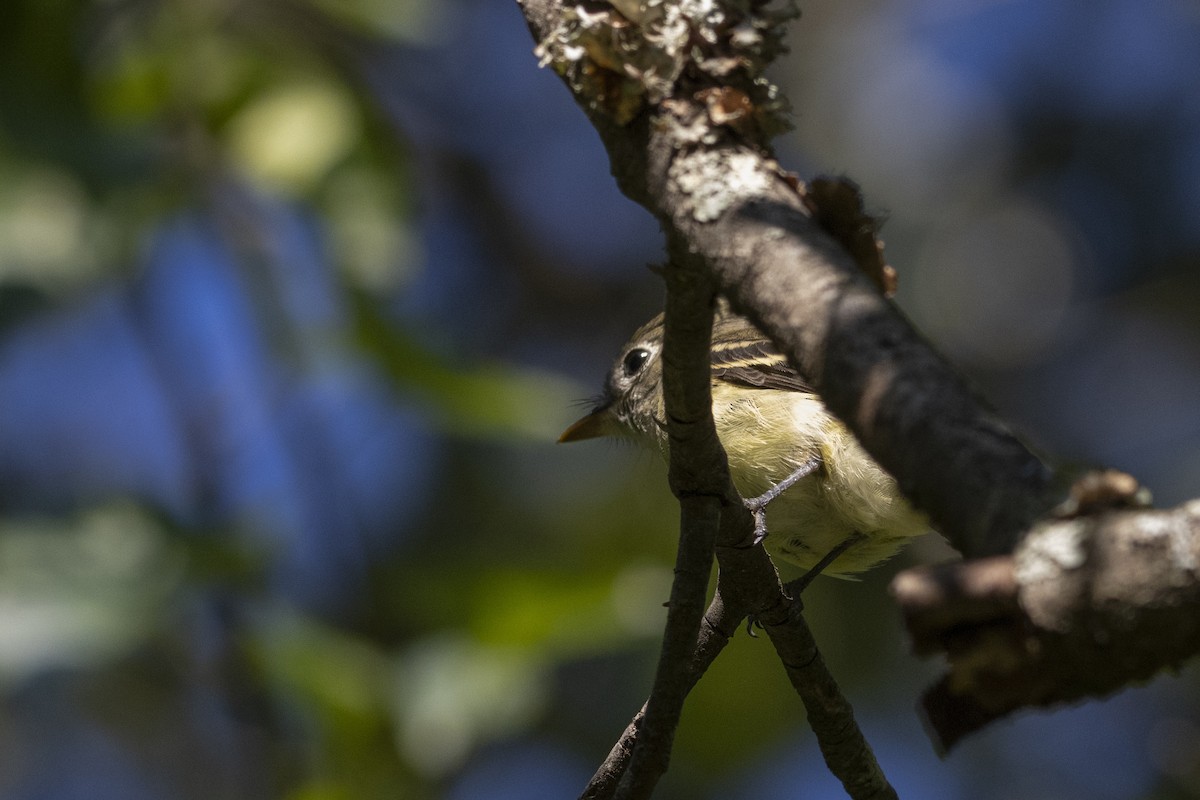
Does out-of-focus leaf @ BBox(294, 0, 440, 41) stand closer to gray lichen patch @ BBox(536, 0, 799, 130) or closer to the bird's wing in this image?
the bird's wing

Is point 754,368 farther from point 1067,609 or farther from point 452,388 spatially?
point 1067,609

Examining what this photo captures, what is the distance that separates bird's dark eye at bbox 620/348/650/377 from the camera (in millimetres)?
5922

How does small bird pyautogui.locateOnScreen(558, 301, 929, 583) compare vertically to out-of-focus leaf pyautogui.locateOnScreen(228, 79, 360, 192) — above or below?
below

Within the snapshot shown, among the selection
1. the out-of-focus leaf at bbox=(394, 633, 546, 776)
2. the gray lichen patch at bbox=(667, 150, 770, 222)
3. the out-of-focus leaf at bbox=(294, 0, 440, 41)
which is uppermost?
the out-of-focus leaf at bbox=(294, 0, 440, 41)

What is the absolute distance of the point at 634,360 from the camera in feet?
19.6

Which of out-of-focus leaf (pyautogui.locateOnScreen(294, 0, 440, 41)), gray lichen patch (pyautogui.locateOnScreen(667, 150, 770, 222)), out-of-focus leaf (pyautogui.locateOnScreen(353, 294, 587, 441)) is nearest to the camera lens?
gray lichen patch (pyautogui.locateOnScreen(667, 150, 770, 222))

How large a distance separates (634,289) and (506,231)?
119 cm

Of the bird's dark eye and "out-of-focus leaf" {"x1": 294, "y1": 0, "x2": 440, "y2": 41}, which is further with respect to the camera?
the bird's dark eye

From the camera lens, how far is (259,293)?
4098mm

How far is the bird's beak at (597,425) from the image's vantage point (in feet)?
19.5

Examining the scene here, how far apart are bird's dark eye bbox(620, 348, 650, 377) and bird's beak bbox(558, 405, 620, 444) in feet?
0.68

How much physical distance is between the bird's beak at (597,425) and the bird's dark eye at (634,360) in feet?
0.68

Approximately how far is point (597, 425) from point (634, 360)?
35 cm

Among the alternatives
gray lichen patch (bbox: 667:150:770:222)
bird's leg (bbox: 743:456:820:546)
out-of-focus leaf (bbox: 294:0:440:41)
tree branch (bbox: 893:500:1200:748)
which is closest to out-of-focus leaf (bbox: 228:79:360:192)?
out-of-focus leaf (bbox: 294:0:440:41)
